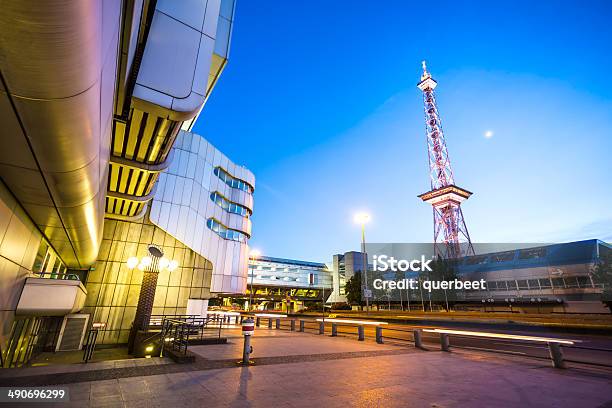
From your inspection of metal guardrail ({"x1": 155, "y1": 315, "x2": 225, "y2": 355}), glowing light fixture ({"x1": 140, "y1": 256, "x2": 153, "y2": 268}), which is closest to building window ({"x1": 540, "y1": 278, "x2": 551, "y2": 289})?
metal guardrail ({"x1": 155, "y1": 315, "x2": 225, "y2": 355})

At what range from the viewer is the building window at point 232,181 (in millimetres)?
36438

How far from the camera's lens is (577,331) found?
58.5 ft

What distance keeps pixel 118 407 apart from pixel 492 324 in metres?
25.3

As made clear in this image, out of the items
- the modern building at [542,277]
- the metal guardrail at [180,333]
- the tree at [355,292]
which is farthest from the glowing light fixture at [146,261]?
the tree at [355,292]

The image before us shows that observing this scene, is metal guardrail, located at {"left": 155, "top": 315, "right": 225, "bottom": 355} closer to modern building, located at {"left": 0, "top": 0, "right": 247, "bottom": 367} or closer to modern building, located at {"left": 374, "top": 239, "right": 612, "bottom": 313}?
modern building, located at {"left": 0, "top": 0, "right": 247, "bottom": 367}

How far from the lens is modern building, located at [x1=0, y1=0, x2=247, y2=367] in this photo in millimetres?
2525

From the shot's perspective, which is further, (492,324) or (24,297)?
(492,324)

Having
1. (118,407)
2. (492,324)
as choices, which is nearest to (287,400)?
(118,407)

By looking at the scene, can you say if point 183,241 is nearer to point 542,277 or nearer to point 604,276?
point 604,276

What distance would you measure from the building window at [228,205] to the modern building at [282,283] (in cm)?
4781

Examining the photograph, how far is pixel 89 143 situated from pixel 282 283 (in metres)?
92.6

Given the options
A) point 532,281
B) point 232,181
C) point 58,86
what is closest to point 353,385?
point 58,86

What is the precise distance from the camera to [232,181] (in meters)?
40.0

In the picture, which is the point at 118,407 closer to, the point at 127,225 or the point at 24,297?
the point at 24,297
